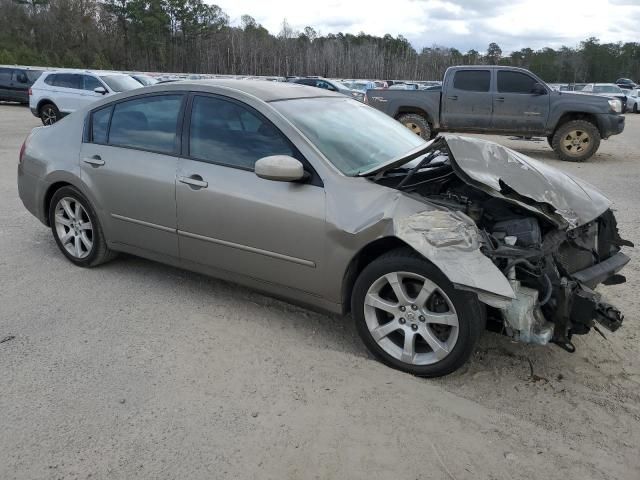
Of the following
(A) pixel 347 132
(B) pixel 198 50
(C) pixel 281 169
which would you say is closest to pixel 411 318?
(C) pixel 281 169

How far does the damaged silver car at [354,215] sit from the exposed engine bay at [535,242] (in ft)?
0.03

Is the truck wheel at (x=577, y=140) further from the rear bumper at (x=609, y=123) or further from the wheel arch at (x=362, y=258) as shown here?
the wheel arch at (x=362, y=258)

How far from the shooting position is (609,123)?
11.9 meters

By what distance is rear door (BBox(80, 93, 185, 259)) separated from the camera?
13.4 ft

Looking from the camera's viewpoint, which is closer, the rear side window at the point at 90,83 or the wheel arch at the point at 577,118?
the wheel arch at the point at 577,118

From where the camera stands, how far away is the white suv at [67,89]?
16.6 m

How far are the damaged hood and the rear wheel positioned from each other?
54.2 feet

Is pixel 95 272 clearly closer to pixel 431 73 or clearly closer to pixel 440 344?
pixel 440 344

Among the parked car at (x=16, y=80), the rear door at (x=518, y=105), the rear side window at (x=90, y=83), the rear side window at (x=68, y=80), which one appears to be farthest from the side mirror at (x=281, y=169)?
the parked car at (x=16, y=80)

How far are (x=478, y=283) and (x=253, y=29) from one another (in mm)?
89203

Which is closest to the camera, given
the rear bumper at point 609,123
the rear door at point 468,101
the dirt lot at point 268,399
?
the dirt lot at point 268,399

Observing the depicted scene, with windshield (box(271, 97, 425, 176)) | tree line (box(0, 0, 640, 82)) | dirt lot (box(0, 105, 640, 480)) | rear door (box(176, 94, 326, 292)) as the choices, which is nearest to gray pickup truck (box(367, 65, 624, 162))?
dirt lot (box(0, 105, 640, 480))

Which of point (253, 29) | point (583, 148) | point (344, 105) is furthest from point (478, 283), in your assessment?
point (253, 29)

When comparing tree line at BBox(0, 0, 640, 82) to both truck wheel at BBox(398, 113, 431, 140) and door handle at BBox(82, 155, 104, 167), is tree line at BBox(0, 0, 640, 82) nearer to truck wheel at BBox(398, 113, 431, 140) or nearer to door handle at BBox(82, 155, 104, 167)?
truck wheel at BBox(398, 113, 431, 140)
